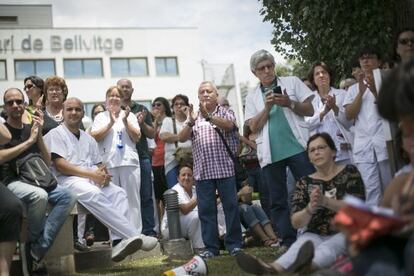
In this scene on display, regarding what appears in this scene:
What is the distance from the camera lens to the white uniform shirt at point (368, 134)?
14.9 ft

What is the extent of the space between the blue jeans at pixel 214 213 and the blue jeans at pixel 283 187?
1.75 ft

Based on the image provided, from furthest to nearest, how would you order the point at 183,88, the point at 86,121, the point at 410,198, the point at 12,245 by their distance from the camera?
1. the point at 183,88
2. the point at 86,121
3. the point at 12,245
4. the point at 410,198

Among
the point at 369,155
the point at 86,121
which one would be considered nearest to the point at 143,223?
the point at 369,155

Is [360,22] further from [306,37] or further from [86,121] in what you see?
[86,121]

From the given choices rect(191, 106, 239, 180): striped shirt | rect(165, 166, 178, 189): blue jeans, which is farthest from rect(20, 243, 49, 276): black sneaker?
rect(165, 166, 178, 189): blue jeans

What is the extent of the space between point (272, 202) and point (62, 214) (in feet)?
6.69

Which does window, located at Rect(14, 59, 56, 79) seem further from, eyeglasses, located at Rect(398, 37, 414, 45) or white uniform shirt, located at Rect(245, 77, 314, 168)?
eyeglasses, located at Rect(398, 37, 414, 45)

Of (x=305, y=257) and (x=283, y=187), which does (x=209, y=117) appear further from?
(x=305, y=257)

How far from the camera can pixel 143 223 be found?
21.8ft

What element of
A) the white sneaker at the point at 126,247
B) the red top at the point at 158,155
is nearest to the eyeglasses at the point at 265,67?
the white sneaker at the point at 126,247

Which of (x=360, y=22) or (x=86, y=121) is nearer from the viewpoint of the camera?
(x=360, y=22)

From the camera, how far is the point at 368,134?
4.65 meters

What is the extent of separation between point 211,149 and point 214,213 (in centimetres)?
69

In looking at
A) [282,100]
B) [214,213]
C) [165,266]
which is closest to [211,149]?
[214,213]
